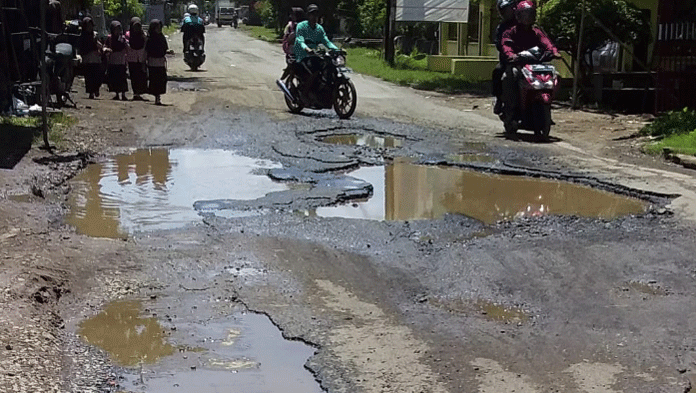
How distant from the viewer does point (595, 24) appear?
56.9 ft

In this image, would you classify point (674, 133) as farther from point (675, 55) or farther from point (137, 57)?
point (137, 57)

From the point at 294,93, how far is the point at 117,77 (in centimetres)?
401

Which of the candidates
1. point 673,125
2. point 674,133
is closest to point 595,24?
point 673,125

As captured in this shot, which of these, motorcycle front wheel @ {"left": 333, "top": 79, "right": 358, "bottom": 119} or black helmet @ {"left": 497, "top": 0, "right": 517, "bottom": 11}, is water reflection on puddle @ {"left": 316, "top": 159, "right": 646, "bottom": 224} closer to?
black helmet @ {"left": 497, "top": 0, "right": 517, "bottom": 11}

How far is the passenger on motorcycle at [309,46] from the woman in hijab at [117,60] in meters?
3.97

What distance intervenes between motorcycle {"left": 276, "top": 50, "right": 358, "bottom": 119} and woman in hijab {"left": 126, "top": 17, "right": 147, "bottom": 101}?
3.50 m

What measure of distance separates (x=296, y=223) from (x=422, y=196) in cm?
171

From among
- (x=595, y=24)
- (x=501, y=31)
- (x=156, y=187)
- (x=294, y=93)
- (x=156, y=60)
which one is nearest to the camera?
(x=156, y=187)

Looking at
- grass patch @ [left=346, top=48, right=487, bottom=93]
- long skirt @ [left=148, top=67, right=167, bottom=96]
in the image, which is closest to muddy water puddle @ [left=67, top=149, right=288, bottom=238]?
long skirt @ [left=148, top=67, right=167, bottom=96]

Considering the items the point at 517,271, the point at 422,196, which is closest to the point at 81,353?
the point at 517,271

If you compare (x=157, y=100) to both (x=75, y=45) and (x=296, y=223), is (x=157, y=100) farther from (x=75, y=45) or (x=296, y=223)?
(x=296, y=223)

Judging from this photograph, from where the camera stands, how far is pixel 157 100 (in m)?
16.5

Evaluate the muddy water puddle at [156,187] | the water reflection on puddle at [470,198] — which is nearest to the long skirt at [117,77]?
the muddy water puddle at [156,187]

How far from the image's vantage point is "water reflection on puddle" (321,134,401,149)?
11.9m
